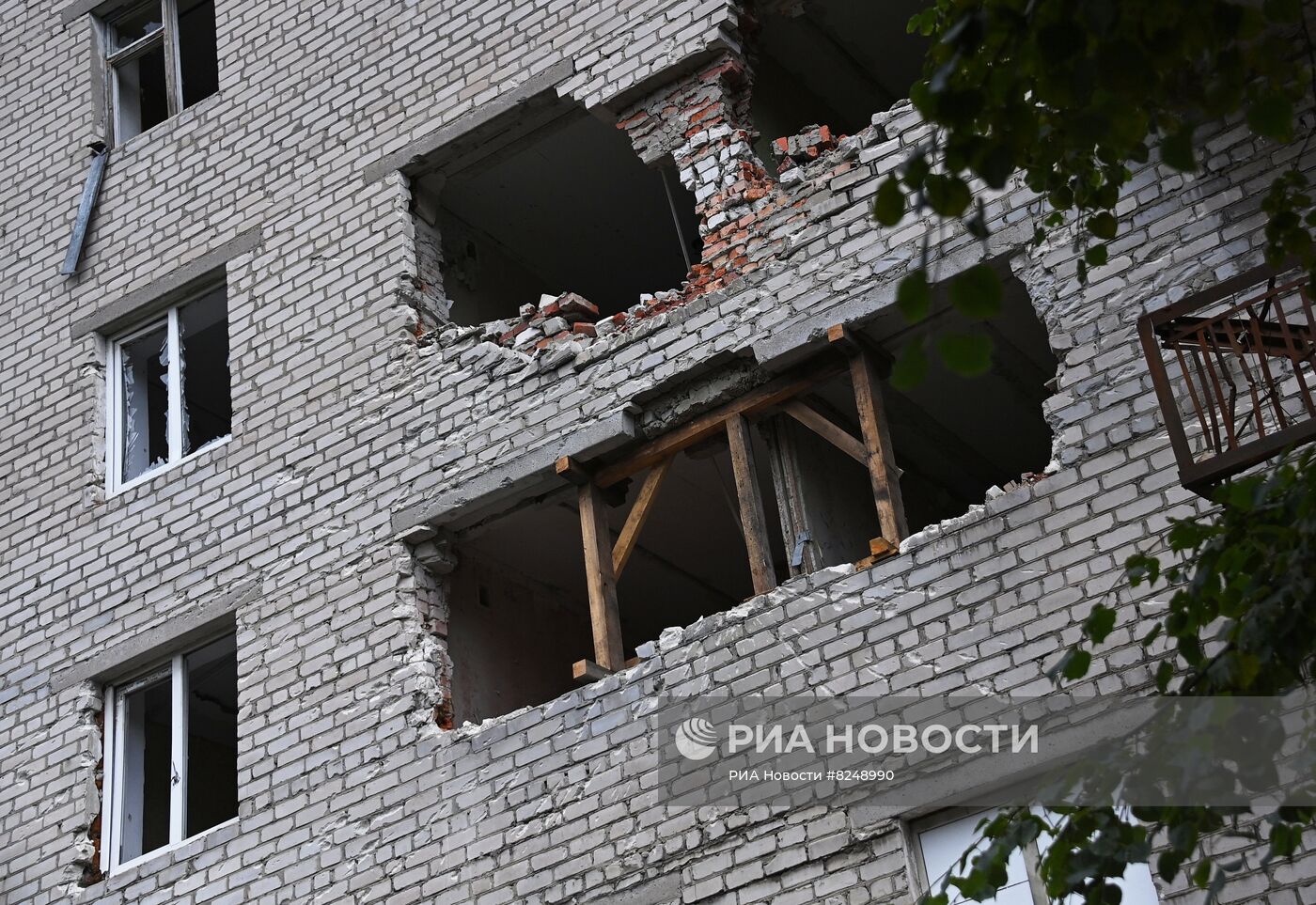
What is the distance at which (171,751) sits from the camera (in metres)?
11.6

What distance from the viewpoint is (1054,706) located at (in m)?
7.79

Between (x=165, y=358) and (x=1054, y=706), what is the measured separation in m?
7.14

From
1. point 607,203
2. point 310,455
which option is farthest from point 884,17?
point 310,455

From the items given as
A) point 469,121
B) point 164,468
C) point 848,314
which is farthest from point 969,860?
point 164,468

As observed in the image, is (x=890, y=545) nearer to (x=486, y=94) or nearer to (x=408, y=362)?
(x=408, y=362)

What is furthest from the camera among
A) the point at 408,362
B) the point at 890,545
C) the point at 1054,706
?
the point at 408,362

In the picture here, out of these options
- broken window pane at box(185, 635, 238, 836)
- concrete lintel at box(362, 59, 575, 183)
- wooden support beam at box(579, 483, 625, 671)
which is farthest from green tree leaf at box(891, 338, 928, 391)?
broken window pane at box(185, 635, 238, 836)

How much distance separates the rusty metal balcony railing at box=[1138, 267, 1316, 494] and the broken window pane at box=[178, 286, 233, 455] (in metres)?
6.71

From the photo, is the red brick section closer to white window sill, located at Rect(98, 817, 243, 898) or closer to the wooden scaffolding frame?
the wooden scaffolding frame

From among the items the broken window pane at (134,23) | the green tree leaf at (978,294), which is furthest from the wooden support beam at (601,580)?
the broken window pane at (134,23)

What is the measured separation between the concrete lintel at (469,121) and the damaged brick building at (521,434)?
0.03 meters

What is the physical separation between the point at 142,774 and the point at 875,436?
5.26 m

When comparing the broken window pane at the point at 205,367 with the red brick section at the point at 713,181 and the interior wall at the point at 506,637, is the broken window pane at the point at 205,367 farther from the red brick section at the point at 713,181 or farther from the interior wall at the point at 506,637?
the red brick section at the point at 713,181

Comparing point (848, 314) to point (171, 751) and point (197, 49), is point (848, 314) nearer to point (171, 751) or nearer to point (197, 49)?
point (171, 751)
